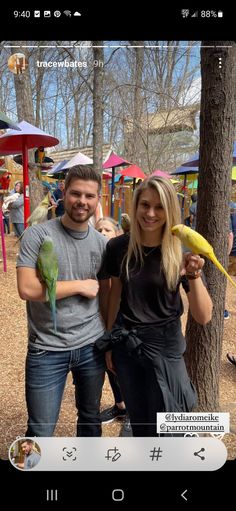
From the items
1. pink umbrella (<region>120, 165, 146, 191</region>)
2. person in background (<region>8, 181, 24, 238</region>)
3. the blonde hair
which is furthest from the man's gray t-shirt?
person in background (<region>8, 181, 24, 238</region>)

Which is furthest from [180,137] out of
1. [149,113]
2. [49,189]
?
[49,189]

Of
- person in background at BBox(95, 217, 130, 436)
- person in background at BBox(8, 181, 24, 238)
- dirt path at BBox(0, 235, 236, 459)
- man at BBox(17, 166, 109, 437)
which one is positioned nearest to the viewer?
man at BBox(17, 166, 109, 437)

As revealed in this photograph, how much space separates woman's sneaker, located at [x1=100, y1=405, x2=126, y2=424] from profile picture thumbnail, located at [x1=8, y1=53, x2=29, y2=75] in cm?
137

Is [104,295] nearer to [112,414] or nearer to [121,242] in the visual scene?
[121,242]

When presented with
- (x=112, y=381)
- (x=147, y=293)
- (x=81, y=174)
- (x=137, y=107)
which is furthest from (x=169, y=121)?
(x=112, y=381)

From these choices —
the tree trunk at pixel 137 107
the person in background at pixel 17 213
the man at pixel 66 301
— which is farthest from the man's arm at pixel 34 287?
the person in background at pixel 17 213

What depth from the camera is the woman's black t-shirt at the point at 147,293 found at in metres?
0.89

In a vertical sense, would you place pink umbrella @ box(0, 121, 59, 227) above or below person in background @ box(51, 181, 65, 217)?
above

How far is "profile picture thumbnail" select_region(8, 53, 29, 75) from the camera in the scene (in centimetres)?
82

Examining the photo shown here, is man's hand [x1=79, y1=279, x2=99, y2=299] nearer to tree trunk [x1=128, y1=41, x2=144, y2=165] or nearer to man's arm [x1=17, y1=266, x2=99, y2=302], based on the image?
man's arm [x1=17, y1=266, x2=99, y2=302]

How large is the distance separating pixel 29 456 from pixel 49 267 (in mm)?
467

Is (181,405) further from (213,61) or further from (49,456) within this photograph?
(213,61)

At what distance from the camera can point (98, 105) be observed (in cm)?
99
